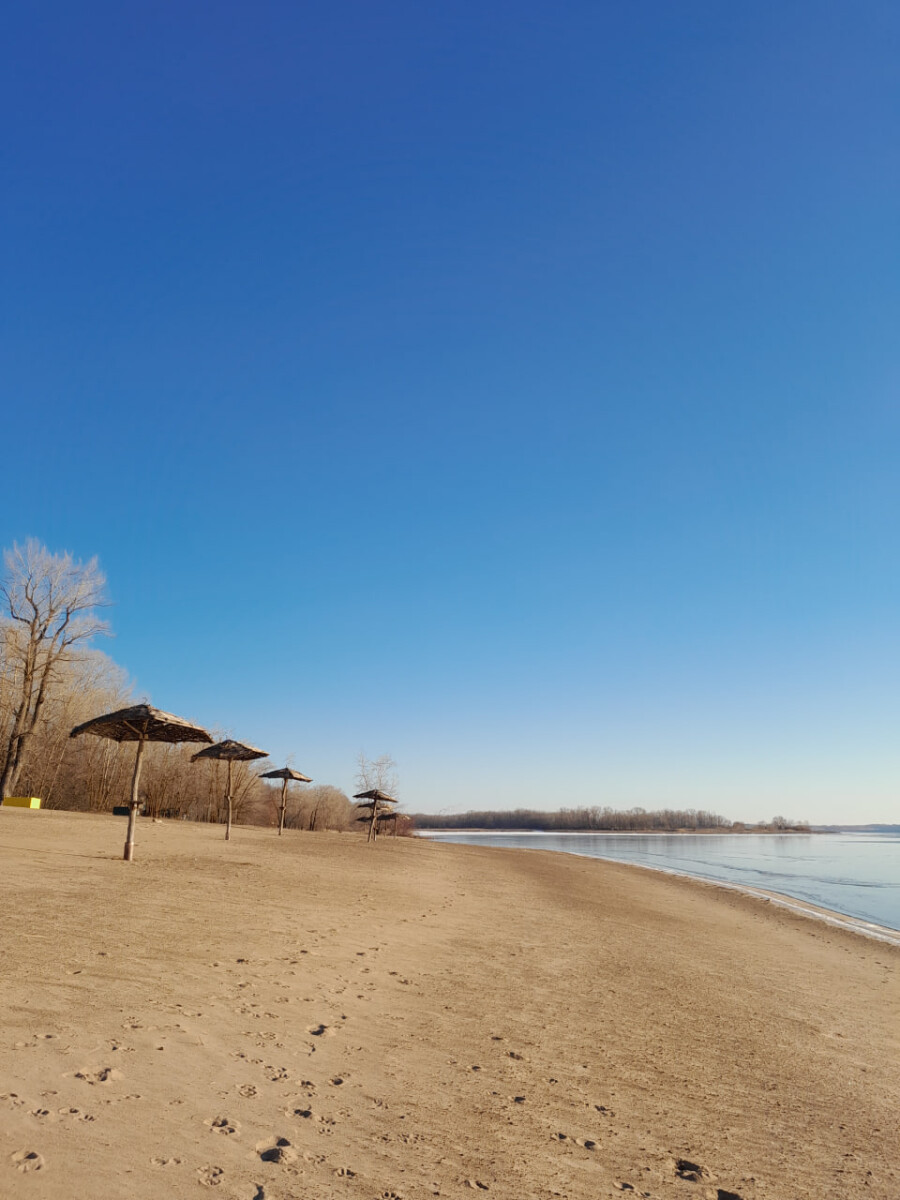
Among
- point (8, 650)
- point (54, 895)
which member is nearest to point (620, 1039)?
point (54, 895)

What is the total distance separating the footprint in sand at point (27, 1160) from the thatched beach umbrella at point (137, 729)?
1151cm

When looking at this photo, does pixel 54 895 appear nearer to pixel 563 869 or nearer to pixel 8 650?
pixel 563 869

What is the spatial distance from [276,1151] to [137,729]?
13.7 meters

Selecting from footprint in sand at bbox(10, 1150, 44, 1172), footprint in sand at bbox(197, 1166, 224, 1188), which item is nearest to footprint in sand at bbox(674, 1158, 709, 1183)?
footprint in sand at bbox(197, 1166, 224, 1188)

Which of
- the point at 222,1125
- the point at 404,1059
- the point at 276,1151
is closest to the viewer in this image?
the point at 276,1151

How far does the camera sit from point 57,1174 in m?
3.39

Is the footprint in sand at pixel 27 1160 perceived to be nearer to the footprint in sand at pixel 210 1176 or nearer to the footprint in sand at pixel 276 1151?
the footprint in sand at pixel 210 1176

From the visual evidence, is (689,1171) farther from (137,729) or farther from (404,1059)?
(137,729)

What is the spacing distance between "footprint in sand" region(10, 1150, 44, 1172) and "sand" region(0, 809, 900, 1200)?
0.02 m

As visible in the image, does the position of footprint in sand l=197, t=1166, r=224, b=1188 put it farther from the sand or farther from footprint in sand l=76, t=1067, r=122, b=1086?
footprint in sand l=76, t=1067, r=122, b=1086

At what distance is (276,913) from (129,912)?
2.18 metres

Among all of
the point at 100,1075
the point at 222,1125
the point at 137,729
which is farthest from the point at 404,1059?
the point at 137,729

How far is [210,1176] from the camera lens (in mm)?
3555

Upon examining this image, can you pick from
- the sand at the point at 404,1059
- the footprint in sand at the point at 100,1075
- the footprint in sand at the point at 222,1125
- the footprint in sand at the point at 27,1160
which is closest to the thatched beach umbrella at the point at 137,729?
the sand at the point at 404,1059
